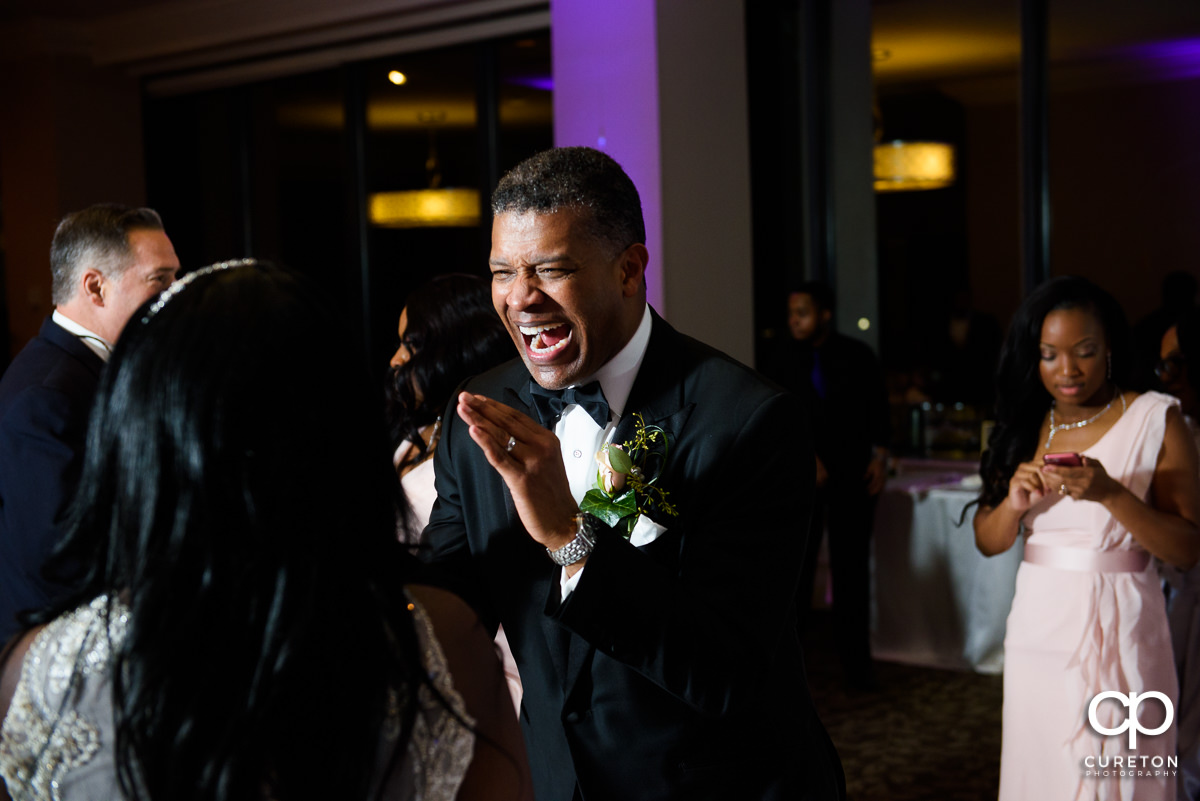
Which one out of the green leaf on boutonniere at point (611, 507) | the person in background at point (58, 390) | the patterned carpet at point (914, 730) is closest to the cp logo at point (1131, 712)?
the patterned carpet at point (914, 730)

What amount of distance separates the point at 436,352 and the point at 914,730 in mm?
2561

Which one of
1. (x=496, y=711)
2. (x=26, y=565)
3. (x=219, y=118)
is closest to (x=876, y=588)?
(x=26, y=565)

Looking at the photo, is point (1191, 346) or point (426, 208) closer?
point (1191, 346)

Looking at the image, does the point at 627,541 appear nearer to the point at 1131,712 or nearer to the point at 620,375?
the point at 620,375

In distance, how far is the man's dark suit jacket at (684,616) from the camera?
124 cm

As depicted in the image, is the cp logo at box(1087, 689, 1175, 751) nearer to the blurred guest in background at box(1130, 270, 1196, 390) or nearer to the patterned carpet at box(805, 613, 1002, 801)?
the patterned carpet at box(805, 613, 1002, 801)

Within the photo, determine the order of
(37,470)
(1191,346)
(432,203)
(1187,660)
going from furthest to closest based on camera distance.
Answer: (432,203)
(1191,346)
(1187,660)
(37,470)

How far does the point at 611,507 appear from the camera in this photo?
138 centimetres

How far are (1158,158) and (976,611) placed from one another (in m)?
2.55

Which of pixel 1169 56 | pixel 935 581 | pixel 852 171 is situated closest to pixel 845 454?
pixel 935 581

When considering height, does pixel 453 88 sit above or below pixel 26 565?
above

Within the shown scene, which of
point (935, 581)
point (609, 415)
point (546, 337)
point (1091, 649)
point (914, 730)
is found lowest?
point (914, 730)

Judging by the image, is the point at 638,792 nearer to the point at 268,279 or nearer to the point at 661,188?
the point at 268,279

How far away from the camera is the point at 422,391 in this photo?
2.62 metres
